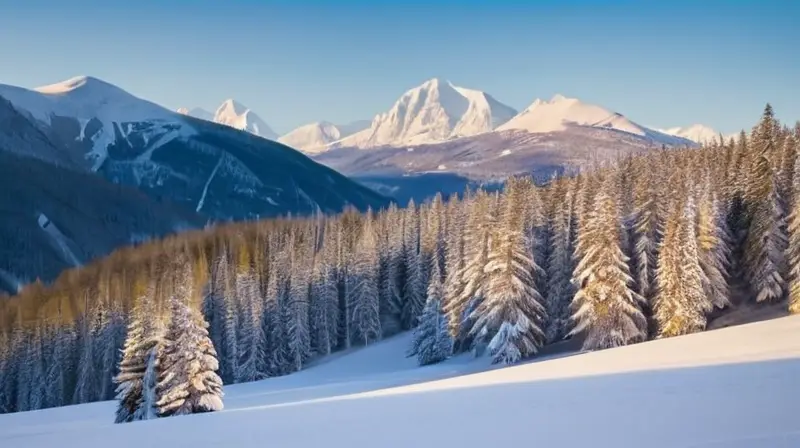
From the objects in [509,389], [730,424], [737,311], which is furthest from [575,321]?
[730,424]

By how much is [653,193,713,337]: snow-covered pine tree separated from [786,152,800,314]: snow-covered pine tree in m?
5.43

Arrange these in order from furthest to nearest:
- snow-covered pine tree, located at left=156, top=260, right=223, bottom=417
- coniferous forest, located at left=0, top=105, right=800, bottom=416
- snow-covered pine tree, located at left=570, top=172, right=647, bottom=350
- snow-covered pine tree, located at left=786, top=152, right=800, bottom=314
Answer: snow-covered pine tree, located at left=570, top=172, right=647, bottom=350 → snow-covered pine tree, located at left=786, top=152, right=800, bottom=314 → coniferous forest, located at left=0, top=105, right=800, bottom=416 → snow-covered pine tree, located at left=156, top=260, right=223, bottom=417

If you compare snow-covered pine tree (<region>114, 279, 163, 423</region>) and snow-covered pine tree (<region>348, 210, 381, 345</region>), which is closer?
snow-covered pine tree (<region>114, 279, 163, 423</region>)

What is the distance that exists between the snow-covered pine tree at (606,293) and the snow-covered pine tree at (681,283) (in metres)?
1.79

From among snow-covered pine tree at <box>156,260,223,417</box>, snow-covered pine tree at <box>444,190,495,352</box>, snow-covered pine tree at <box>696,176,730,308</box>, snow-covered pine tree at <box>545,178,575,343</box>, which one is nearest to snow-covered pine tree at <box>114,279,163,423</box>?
snow-covered pine tree at <box>156,260,223,417</box>

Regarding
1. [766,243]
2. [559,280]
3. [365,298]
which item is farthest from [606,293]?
[365,298]

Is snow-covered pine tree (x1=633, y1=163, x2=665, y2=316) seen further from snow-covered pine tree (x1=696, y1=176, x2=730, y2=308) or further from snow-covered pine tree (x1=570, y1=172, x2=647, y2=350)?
snow-covered pine tree (x1=696, y1=176, x2=730, y2=308)

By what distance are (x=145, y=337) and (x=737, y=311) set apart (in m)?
43.0

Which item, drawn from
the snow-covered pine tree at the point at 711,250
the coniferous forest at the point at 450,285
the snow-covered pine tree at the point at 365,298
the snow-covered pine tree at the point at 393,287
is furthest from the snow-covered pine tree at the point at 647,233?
the snow-covered pine tree at the point at 393,287

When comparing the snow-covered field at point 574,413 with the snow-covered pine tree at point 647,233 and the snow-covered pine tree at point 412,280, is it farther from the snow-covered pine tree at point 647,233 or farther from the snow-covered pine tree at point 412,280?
the snow-covered pine tree at point 412,280

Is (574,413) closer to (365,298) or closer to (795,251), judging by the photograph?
(795,251)

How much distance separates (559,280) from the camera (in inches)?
2299

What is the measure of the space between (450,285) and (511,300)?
15.5m

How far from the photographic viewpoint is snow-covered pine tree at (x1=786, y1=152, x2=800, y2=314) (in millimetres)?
46312
